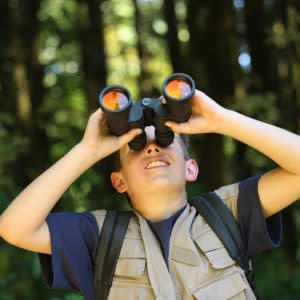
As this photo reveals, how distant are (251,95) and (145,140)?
17.1 feet

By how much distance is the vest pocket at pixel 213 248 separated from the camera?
2490 millimetres

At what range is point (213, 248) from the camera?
8.26ft

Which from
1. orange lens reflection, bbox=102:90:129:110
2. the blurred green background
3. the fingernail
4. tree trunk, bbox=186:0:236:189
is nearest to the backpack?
the fingernail

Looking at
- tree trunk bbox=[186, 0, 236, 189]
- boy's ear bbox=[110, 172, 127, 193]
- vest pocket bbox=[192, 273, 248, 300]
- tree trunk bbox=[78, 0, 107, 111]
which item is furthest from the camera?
tree trunk bbox=[186, 0, 236, 189]

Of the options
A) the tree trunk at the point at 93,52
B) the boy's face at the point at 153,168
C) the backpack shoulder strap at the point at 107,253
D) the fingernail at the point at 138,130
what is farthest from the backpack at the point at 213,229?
the tree trunk at the point at 93,52

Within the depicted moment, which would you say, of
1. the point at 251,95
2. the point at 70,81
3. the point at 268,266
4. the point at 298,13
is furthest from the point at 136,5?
the point at 268,266

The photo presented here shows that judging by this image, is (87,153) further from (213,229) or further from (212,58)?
(212,58)

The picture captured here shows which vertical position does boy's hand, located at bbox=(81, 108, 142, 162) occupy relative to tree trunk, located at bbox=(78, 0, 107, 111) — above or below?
below

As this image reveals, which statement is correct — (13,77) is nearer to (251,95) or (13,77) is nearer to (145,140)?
(251,95)

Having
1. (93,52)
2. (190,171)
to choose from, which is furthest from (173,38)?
(190,171)

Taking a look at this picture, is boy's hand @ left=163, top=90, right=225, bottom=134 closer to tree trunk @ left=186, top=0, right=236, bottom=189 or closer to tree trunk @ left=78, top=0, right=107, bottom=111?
tree trunk @ left=78, top=0, right=107, bottom=111

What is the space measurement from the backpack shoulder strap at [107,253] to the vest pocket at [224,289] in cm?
34

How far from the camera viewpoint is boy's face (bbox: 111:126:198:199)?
262 cm

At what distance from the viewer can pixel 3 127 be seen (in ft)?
25.5
